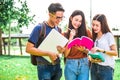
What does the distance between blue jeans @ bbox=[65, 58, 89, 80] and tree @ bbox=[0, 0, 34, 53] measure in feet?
88.4

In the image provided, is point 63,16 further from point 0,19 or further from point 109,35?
point 0,19

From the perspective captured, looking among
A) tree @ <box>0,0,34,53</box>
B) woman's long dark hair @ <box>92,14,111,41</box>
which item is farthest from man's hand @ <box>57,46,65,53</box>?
tree @ <box>0,0,34,53</box>

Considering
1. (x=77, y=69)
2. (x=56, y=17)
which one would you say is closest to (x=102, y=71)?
(x=77, y=69)

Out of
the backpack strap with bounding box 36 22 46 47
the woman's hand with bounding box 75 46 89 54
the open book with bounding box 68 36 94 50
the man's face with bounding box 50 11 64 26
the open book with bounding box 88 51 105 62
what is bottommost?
the open book with bounding box 88 51 105 62

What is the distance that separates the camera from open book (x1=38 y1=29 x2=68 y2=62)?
16.6 ft

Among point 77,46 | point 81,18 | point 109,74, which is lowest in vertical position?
point 109,74

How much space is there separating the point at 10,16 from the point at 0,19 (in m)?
1.13

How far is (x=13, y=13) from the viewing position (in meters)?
33.5

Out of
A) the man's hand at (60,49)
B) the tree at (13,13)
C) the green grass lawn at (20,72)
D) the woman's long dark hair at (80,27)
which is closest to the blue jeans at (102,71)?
the woman's long dark hair at (80,27)

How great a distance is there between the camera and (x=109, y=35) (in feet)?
18.5

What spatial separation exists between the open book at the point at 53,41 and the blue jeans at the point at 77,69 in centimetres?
51

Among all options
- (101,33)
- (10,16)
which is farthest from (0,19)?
(101,33)

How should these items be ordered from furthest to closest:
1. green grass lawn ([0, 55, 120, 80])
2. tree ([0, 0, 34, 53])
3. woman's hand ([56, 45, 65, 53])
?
tree ([0, 0, 34, 53]) → green grass lawn ([0, 55, 120, 80]) → woman's hand ([56, 45, 65, 53])

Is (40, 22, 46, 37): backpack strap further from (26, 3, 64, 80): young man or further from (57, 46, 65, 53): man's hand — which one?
(57, 46, 65, 53): man's hand
